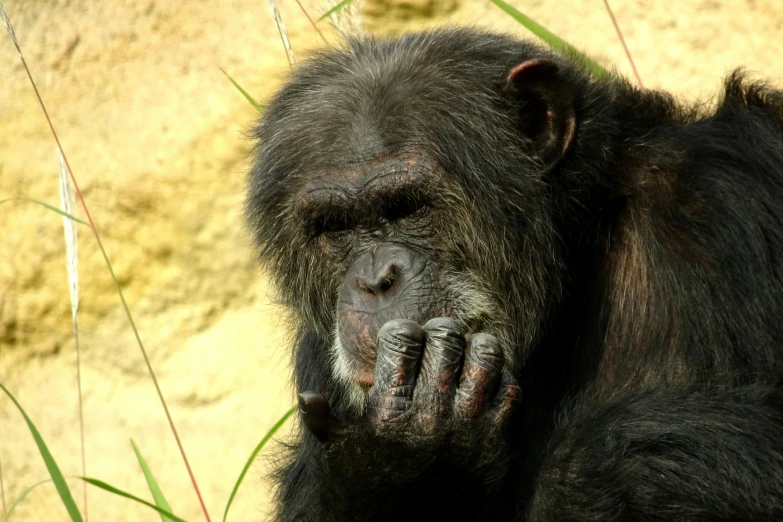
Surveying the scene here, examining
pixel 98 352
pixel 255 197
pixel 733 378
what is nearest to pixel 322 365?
pixel 255 197

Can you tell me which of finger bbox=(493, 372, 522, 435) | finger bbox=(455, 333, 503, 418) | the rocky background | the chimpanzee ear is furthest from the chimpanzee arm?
the rocky background

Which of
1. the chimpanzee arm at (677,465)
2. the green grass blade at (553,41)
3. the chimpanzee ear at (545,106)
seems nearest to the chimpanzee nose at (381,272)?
the chimpanzee ear at (545,106)

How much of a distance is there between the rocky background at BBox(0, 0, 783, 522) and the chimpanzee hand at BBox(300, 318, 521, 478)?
394cm

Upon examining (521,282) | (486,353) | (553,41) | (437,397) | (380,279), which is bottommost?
(437,397)

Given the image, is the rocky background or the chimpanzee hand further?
the rocky background

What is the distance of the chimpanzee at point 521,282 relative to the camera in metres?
3.73

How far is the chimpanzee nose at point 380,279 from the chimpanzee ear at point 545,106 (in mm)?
811

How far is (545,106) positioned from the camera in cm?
443

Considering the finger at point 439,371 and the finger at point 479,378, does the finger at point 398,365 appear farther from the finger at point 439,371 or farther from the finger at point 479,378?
the finger at point 479,378

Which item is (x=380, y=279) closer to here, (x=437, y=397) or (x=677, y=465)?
(x=437, y=397)

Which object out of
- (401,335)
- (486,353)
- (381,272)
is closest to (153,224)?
(381,272)

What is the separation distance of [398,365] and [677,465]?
100 cm

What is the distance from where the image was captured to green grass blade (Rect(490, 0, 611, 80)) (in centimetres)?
436

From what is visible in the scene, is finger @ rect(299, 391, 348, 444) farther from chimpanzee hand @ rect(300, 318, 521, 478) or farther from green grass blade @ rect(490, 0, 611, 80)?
green grass blade @ rect(490, 0, 611, 80)
